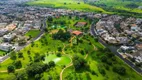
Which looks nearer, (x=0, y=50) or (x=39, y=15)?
(x=0, y=50)

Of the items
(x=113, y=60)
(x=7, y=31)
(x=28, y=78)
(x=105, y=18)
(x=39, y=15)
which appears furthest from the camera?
(x=39, y=15)

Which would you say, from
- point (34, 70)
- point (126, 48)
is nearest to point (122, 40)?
point (126, 48)

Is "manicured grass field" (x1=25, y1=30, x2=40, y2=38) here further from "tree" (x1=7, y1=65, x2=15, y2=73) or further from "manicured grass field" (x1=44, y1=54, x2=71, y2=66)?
"tree" (x1=7, y1=65, x2=15, y2=73)

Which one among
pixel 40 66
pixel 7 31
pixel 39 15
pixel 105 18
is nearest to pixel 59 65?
pixel 40 66

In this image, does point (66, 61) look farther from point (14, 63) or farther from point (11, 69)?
point (11, 69)

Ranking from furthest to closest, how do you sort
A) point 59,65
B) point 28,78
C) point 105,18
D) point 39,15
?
1. point 39,15
2. point 105,18
3. point 59,65
4. point 28,78

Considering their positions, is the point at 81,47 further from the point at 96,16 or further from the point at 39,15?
the point at 39,15

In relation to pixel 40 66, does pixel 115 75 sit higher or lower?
lower
